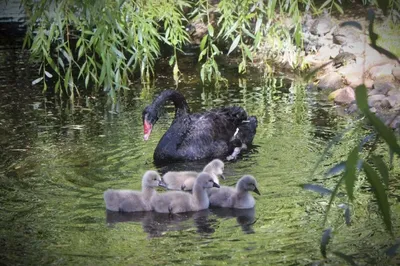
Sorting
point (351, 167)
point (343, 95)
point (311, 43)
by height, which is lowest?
point (343, 95)

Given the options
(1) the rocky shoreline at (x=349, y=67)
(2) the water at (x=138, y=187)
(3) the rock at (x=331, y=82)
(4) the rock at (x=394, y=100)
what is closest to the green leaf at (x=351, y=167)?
(2) the water at (x=138, y=187)

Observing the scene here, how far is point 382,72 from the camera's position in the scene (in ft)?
35.7

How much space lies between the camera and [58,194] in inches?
269

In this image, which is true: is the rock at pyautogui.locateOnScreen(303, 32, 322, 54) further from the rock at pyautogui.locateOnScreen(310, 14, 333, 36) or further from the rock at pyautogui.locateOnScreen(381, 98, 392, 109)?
the rock at pyautogui.locateOnScreen(381, 98, 392, 109)

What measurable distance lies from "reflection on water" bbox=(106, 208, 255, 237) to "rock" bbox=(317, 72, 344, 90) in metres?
4.94

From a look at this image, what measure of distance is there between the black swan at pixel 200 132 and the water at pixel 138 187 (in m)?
0.17

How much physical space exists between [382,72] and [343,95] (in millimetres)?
1028

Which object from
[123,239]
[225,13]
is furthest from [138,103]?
[123,239]

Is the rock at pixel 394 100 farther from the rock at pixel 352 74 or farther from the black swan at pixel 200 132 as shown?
the black swan at pixel 200 132

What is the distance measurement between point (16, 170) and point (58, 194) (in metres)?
0.97

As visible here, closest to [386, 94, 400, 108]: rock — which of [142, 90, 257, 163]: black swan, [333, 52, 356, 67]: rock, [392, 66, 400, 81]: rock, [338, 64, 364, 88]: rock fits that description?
[392, 66, 400, 81]: rock

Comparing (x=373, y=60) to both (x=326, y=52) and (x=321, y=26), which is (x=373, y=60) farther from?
(x=321, y=26)

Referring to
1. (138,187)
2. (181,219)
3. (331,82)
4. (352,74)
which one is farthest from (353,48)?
(181,219)

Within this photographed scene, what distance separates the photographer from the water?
17.8 feet
